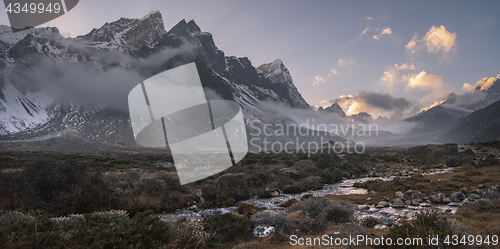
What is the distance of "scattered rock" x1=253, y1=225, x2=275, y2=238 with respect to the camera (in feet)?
23.1

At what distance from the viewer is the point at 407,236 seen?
5051 millimetres

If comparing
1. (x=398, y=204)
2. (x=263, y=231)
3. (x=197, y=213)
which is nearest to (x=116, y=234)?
(x=263, y=231)

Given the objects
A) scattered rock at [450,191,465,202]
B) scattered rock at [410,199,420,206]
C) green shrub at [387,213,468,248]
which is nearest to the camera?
green shrub at [387,213,468,248]

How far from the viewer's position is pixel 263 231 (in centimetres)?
723

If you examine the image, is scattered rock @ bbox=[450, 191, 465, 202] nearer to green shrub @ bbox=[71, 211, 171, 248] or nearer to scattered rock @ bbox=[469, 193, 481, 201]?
scattered rock @ bbox=[469, 193, 481, 201]

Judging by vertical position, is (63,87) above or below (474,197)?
above

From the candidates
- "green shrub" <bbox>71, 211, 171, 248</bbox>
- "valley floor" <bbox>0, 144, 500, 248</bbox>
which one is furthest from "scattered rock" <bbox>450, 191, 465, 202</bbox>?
"green shrub" <bbox>71, 211, 171, 248</bbox>

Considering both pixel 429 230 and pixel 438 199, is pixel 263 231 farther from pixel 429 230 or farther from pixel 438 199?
pixel 438 199

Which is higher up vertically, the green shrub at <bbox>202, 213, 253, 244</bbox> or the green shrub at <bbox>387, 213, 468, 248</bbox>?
the green shrub at <bbox>387, 213, 468, 248</bbox>

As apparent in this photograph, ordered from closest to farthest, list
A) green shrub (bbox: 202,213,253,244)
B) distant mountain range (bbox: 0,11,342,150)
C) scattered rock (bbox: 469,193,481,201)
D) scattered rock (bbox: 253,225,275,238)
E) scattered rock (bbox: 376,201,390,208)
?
green shrub (bbox: 202,213,253,244), scattered rock (bbox: 253,225,275,238), scattered rock (bbox: 469,193,481,201), scattered rock (bbox: 376,201,390,208), distant mountain range (bbox: 0,11,342,150)

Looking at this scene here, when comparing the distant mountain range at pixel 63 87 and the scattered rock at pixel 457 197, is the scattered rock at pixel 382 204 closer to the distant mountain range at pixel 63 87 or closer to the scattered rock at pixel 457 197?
the scattered rock at pixel 457 197

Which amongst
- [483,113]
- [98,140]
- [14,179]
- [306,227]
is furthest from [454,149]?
[483,113]

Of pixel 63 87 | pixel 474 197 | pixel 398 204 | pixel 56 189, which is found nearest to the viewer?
pixel 56 189

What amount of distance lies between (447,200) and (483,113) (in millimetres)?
263652
